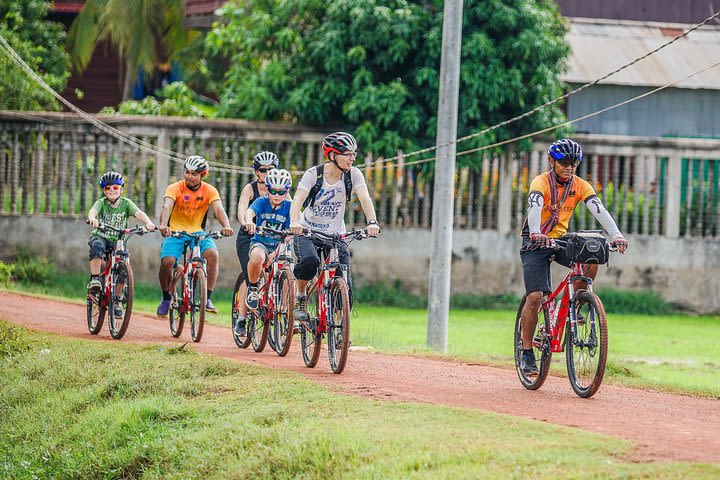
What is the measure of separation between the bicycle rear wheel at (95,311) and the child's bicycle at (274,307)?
1.52 metres

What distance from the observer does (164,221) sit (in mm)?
13023

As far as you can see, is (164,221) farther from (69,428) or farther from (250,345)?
(69,428)

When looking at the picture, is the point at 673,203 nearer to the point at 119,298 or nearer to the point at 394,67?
the point at 394,67

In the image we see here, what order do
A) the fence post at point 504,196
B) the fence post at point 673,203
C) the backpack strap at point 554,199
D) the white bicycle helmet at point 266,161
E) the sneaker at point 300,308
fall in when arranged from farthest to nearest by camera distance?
the fence post at point 673,203, the fence post at point 504,196, the white bicycle helmet at point 266,161, the sneaker at point 300,308, the backpack strap at point 554,199

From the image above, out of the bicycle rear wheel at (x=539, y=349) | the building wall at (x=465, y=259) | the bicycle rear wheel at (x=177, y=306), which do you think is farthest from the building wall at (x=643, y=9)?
the bicycle rear wheel at (x=539, y=349)

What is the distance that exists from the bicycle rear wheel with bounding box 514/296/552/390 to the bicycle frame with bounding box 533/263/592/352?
0.21ft

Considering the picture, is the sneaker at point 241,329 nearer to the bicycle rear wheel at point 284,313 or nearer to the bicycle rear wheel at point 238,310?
the bicycle rear wheel at point 238,310

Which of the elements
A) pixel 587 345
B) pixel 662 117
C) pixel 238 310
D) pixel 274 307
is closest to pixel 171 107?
pixel 662 117

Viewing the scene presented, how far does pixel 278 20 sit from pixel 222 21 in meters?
5.45

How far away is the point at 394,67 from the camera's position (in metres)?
19.8

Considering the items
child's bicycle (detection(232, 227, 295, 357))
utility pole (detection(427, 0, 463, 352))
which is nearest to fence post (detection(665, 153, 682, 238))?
utility pole (detection(427, 0, 463, 352))

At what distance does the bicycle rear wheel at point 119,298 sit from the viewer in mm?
13034

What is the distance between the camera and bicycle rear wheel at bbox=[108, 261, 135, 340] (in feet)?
42.8

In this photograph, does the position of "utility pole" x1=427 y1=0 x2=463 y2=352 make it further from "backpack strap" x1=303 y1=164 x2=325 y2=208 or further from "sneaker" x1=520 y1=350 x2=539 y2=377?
"sneaker" x1=520 y1=350 x2=539 y2=377
